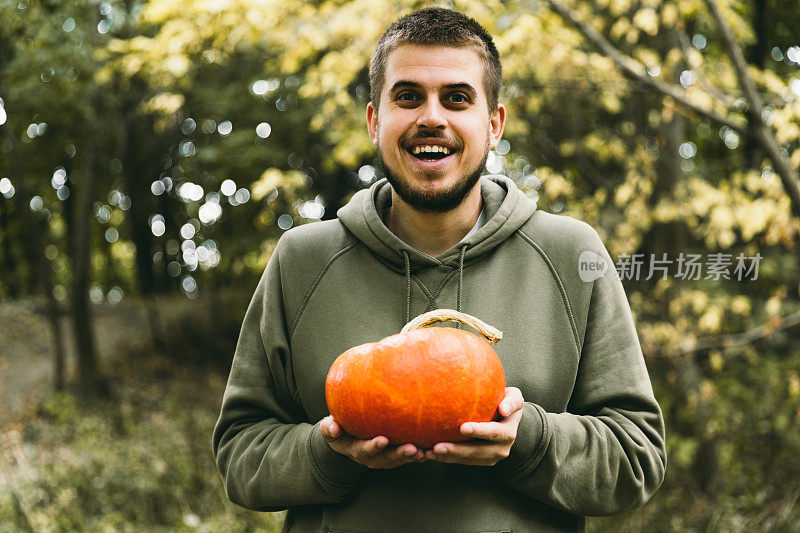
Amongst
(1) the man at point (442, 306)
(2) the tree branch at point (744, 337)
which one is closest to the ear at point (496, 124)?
(1) the man at point (442, 306)

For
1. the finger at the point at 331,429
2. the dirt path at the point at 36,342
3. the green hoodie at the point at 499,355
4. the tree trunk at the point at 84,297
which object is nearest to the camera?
the finger at the point at 331,429

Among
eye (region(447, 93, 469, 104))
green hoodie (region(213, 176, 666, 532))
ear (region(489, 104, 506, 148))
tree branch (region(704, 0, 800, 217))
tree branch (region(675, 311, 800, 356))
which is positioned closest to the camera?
green hoodie (region(213, 176, 666, 532))

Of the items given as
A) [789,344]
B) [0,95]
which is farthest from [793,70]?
[0,95]

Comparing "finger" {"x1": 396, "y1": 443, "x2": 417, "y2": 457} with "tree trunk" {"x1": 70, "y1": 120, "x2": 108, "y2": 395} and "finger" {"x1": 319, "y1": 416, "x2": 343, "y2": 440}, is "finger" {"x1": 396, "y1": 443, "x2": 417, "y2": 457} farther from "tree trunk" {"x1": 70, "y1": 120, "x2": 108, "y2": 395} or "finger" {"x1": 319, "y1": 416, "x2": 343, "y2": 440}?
"tree trunk" {"x1": 70, "y1": 120, "x2": 108, "y2": 395}

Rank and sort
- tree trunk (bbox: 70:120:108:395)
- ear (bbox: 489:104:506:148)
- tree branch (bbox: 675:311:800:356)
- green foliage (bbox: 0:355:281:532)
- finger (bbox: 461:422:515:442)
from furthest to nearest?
tree trunk (bbox: 70:120:108:395) < green foliage (bbox: 0:355:281:532) < tree branch (bbox: 675:311:800:356) < ear (bbox: 489:104:506:148) < finger (bbox: 461:422:515:442)

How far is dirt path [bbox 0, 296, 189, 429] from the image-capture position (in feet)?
40.2

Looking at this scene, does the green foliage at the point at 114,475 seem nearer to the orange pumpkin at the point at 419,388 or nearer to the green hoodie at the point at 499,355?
the green hoodie at the point at 499,355

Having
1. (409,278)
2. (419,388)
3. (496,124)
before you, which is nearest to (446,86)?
(496,124)

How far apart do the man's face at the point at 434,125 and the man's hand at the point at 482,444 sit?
614mm

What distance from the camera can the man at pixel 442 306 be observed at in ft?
5.67

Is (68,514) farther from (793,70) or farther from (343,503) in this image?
(793,70)

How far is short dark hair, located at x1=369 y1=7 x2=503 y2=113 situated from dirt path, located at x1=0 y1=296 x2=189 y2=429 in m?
11.4

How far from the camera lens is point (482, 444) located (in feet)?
4.85

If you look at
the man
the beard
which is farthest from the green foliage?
the beard
